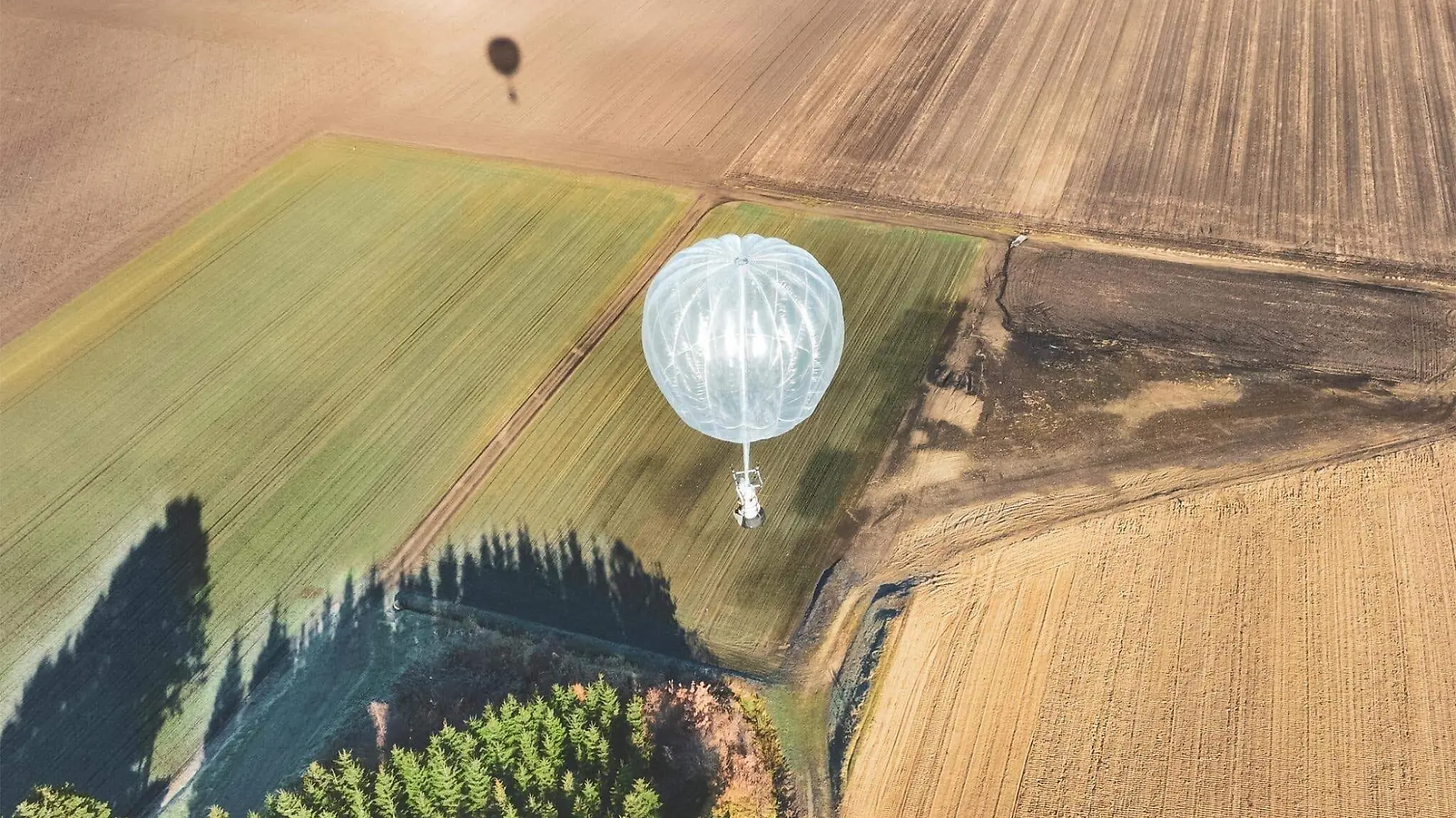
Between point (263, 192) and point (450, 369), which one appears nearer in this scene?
point (450, 369)

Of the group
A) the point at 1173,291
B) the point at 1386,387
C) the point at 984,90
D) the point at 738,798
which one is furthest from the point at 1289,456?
the point at 984,90

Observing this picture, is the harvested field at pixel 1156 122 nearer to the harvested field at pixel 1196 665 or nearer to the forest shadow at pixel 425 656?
the harvested field at pixel 1196 665

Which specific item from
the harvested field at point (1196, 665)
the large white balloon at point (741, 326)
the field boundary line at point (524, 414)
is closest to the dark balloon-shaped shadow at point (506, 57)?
the field boundary line at point (524, 414)

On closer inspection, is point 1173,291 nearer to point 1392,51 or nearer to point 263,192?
point 1392,51

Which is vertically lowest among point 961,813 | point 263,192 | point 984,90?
point 961,813

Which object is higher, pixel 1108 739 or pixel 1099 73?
pixel 1099 73
